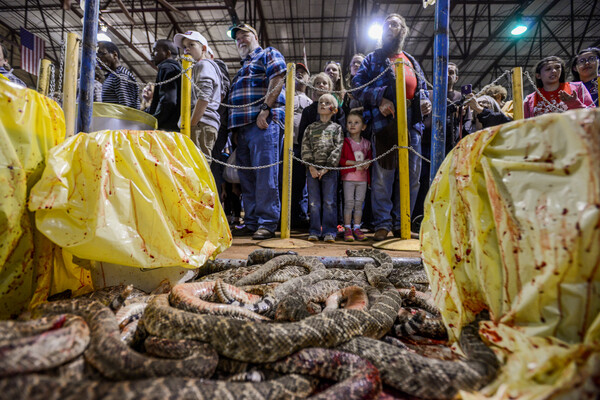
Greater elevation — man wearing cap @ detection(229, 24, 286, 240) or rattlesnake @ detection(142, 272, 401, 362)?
man wearing cap @ detection(229, 24, 286, 240)

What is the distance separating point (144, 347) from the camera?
1.57 metres

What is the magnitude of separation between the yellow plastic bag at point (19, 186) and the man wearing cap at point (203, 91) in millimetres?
2610

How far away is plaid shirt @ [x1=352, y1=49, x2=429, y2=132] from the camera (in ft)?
14.8

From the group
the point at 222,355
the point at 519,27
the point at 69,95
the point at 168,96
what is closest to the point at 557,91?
the point at 168,96

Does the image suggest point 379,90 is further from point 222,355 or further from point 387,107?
point 222,355

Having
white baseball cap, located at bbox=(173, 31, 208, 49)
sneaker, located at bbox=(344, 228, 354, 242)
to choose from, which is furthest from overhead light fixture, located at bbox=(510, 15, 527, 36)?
white baseball cap, located at bbox=(173, 31, 208, 49)

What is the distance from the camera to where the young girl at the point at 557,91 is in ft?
15.1

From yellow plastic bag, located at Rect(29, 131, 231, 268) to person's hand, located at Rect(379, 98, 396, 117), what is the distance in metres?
3.27

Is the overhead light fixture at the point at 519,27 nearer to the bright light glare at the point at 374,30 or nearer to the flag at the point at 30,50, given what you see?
the bright light glare at the point at 374,30

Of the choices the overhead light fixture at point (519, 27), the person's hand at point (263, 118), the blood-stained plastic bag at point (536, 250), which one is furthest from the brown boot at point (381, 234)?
the overhead light fixture at point (519, 27)

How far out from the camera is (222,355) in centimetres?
144

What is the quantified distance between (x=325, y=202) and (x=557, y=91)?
13.0 ft

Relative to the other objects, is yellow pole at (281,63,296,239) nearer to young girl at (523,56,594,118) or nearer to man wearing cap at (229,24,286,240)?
man wearing cap at (229,24,286,240)

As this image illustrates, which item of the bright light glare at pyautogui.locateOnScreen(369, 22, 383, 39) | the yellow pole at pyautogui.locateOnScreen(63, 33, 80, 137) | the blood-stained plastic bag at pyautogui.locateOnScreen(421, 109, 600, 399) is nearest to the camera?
the blood-stained plastic bag at pyautogui.locateOnScreen(421, 109, 600, 399)
